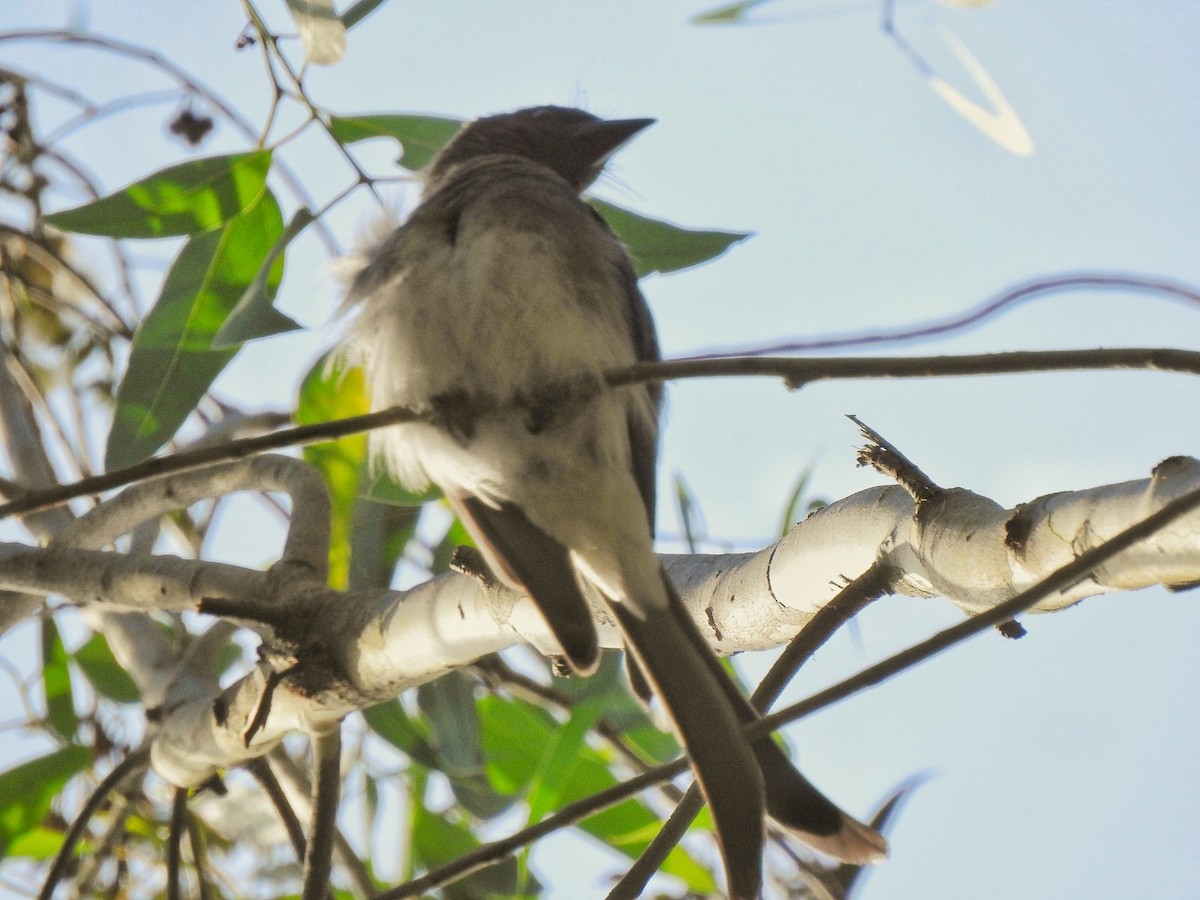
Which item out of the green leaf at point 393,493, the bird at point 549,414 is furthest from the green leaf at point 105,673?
the bird at point 549,414

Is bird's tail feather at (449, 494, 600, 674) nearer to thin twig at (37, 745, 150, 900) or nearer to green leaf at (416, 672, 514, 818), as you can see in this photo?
green leaf at (416, 672, 514, 818)

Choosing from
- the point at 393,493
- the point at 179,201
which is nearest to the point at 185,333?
the point at 179,201

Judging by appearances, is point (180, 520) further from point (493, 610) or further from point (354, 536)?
point (493, 610)

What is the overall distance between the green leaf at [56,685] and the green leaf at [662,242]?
1733mm

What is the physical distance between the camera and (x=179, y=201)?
217 centimetres

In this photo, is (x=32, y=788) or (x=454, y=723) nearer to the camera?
(x=454, y=723)

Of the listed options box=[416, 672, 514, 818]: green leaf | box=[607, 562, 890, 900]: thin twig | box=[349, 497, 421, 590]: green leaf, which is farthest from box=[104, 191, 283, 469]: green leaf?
box=[607, 562, 890, 900]: thin twig

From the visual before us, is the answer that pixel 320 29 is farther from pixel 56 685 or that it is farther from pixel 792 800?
pixel 56 685

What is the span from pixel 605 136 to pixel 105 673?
6.11ft

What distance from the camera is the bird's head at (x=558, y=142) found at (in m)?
2.48

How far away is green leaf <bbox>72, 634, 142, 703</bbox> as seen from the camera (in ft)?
9.87

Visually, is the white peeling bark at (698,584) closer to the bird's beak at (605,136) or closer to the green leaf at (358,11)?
the green leaf at (358,11)

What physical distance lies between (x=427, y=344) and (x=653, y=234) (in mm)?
645

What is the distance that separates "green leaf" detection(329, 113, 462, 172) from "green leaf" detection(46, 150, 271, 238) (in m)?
0.17
